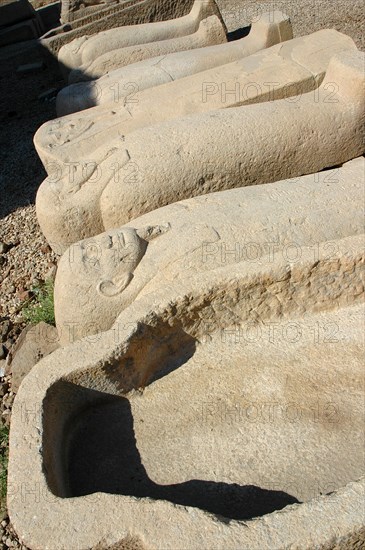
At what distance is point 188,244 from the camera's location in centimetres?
249

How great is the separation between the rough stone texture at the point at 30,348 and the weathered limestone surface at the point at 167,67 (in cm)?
196

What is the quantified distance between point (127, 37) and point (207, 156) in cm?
271

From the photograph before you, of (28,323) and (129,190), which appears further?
(28,323)

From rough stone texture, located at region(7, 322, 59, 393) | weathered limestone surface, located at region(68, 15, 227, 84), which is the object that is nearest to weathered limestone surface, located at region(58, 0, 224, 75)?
weathered limestone surface, located at region(68, 15, 227, 84)

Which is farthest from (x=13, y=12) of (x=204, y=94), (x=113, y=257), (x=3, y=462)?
(x=3, y=462)

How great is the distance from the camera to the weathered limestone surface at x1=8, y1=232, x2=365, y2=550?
6.80 ft

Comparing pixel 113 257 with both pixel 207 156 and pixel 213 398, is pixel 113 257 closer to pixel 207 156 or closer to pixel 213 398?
pixel 213 398

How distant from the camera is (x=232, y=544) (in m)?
1.56

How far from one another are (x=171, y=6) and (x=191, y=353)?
488 cm

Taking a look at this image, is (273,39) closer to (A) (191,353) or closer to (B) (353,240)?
(B) (353,240)

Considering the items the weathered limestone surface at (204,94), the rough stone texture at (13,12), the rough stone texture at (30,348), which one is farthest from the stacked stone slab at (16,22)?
the rough stone texture at (30,348)

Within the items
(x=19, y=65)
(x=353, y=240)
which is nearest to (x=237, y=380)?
(x=353, y=240)

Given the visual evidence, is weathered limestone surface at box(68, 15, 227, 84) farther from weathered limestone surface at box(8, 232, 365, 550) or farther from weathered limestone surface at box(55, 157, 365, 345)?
weathered limestone surface at box(8, 232, 365, 550)

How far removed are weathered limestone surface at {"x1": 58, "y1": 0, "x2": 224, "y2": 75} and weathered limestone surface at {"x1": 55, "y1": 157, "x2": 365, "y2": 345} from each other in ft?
10.2
